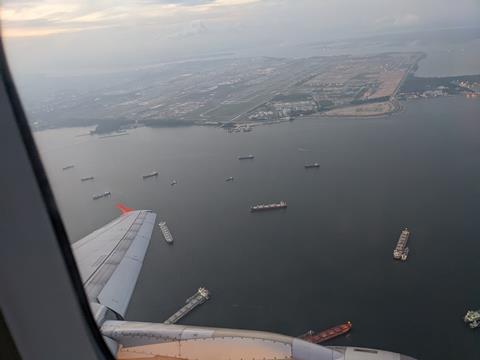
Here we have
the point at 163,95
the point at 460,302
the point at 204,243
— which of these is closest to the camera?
the point at 460,302

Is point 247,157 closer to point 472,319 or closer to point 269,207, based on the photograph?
point 269,207

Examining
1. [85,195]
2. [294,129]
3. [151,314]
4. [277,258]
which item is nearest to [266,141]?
[294,129]

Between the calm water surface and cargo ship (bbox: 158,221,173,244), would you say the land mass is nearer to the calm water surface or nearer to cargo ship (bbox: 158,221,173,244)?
the calm water surface

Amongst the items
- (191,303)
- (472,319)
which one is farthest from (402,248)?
(191,303)

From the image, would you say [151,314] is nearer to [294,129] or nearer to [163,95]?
[294,129]

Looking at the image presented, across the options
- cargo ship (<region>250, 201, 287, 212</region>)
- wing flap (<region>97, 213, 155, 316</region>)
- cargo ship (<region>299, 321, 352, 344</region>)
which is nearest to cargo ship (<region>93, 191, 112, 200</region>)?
cargo ship (<region>250, 201, 287, 212</region>)

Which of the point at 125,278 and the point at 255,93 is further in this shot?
the point at 255,93
